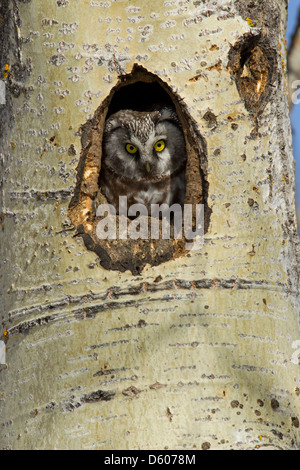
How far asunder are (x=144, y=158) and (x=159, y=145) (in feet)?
0.48

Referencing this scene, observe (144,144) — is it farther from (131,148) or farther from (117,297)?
(117,297)

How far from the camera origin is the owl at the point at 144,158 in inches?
149

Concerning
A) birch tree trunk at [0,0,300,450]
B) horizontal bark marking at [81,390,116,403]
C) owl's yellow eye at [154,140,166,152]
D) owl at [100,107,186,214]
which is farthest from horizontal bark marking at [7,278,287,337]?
owl's yellow eye at [154,140,166,152]

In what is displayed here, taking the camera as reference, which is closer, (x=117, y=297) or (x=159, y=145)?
(x=117, y=297)

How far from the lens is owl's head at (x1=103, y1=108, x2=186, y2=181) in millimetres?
3785

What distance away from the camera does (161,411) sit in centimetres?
184

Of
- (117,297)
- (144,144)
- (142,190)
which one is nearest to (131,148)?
(144,144)

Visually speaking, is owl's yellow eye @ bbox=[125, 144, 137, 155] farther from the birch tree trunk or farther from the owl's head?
the birch tree trunk

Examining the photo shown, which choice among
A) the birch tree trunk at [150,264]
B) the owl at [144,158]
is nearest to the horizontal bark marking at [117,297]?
the birch tree trunk at [150,264]

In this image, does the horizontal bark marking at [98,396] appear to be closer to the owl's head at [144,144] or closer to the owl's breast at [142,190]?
the owl's breast at [142,190]

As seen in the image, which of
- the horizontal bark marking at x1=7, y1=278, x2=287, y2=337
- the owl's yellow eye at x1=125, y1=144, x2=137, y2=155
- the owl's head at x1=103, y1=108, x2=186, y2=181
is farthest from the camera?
the owl's yellow eye at x1=125, y1=144, x2=137, y2=155

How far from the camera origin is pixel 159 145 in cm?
389

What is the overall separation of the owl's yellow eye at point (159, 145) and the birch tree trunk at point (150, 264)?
145 cm

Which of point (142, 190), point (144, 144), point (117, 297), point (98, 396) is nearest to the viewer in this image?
point (98, 396)
